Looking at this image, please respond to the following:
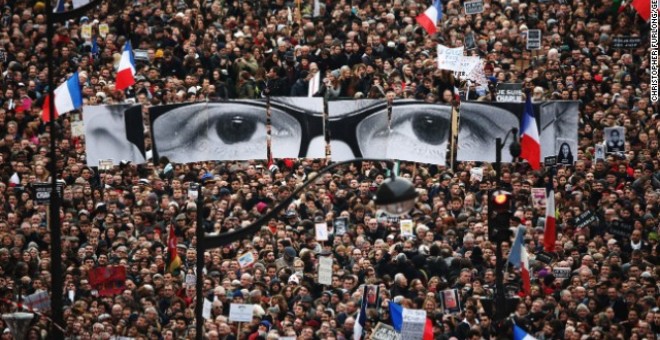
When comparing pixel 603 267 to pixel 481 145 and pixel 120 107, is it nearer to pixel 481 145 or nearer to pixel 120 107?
pixel 481 145

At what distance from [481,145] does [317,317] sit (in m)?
5.99

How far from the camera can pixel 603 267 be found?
2334 centimetres

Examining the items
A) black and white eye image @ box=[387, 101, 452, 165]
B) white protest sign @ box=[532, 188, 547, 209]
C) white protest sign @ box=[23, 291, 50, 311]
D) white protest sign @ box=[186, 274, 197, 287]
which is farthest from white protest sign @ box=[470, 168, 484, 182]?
white protest sign @ box=[23, 291, 50, 311]

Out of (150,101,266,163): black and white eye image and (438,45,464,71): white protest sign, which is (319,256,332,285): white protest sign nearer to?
(150,101,266,163): black and white eye image

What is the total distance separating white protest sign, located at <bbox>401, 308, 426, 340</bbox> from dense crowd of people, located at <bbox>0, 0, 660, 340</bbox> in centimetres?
49

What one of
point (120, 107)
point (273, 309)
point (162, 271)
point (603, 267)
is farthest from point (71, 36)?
point (603, 267)

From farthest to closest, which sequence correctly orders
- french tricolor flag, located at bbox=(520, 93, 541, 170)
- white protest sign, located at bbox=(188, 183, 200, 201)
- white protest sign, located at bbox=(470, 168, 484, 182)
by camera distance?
white protest sign, located at bbox=(470, 168, 484, 182) → white protest sign, located at bbox=(188, 183, 200, 201) → french tricolor flag, located at bbox=(520, 93, 541, 170)

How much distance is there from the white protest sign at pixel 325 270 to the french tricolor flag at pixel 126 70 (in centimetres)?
695

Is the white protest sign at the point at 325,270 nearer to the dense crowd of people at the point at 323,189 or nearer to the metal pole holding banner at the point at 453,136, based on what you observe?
the dense crowd of people at the point at 323,189

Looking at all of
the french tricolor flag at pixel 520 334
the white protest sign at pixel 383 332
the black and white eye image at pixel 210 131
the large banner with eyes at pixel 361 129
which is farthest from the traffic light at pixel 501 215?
the black and white eye image at pixel 210 131

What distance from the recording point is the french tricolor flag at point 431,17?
3055cm

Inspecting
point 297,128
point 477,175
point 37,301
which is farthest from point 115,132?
point 477,175

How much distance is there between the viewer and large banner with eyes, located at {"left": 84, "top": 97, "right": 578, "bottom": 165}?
1089 inches

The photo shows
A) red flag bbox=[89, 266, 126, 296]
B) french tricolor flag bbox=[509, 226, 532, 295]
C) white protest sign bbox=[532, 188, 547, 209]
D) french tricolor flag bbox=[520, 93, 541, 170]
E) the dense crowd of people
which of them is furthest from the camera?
french tricolor flag bbox=[520, 93, 541, 170]
